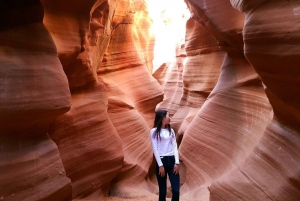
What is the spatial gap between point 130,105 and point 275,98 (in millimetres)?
5238

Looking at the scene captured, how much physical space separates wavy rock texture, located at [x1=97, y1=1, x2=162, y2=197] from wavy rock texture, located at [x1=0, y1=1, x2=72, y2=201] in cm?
325

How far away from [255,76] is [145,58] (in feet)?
27.9

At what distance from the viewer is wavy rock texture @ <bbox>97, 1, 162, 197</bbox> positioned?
24.0 feet

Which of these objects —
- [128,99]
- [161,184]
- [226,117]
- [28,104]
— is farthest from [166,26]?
[28,104]

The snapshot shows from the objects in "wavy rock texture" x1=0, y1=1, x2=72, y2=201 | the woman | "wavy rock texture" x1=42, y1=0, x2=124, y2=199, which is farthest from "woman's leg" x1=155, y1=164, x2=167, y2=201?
"wavy rock texture" x1=42, y1=0, x2=124, y2=199

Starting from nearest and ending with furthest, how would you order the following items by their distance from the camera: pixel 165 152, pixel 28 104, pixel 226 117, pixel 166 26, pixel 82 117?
1. pixel 28 104
2. pixel 165 152
3. pixel 82 117
4. pixel 226 117
5. pixel 166 26

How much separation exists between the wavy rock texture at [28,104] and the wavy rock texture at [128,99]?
3254 mm

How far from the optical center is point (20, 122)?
346cm

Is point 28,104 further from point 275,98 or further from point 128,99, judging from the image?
point 128,99

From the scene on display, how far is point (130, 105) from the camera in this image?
872cm

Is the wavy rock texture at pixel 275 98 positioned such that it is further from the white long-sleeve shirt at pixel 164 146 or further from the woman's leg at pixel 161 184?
the white long-sleeve shirt at pixel 164 146

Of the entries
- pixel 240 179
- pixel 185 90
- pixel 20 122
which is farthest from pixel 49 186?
pixel 185 90

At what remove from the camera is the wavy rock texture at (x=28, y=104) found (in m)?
3.32

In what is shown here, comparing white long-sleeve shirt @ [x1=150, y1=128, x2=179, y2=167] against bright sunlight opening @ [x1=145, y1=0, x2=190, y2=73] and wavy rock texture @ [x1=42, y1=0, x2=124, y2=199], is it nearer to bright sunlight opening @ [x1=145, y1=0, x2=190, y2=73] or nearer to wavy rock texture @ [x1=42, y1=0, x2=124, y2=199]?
wavy rock texture @ [x1=42, y1=0, x2=124, y2=199]
